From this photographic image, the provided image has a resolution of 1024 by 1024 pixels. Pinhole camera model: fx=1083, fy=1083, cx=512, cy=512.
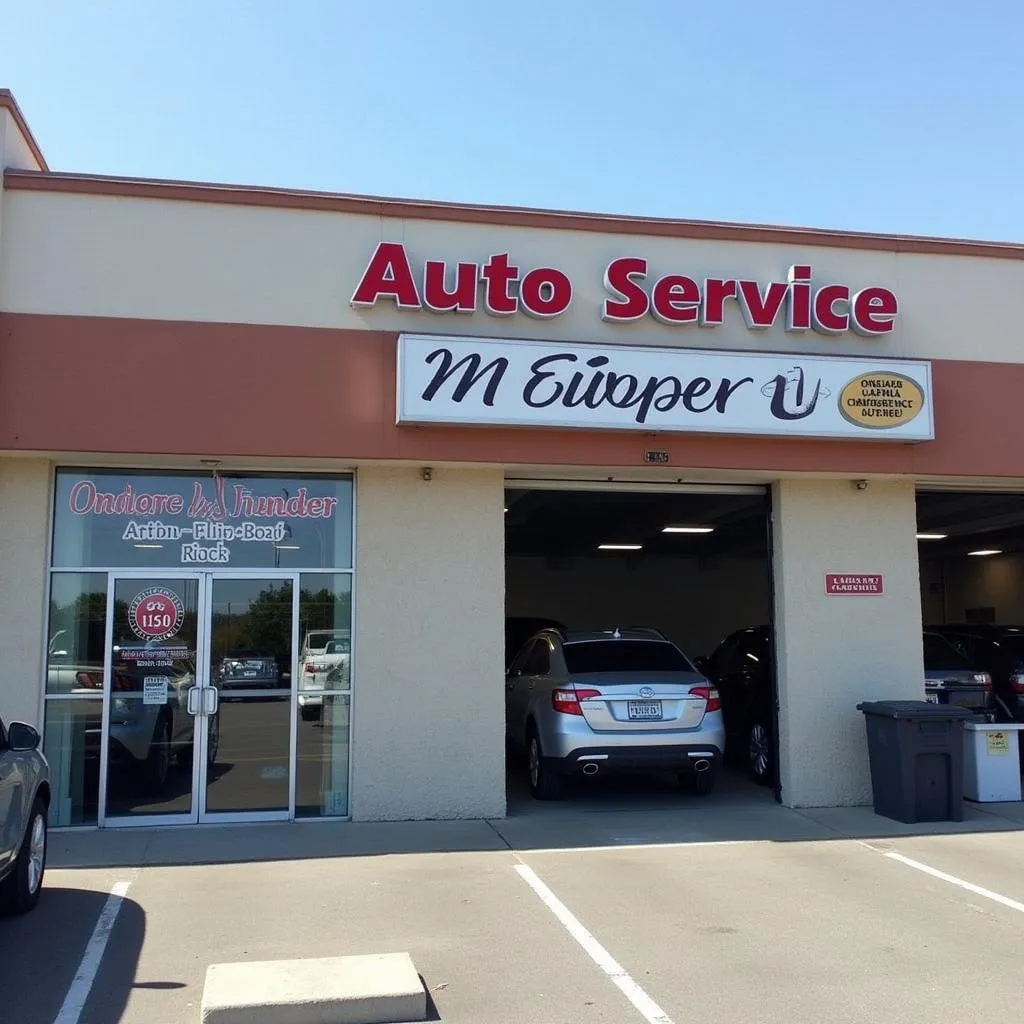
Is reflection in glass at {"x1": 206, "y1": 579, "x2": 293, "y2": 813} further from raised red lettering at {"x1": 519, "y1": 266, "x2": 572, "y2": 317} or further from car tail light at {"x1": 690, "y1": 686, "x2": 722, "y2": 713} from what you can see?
car tail light at {"x1": 690, "y1": 686, "x2": 722, "y2": 713}

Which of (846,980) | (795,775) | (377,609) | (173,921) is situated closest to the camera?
(846,980)

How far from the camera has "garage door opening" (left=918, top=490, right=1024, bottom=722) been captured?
40.8ft

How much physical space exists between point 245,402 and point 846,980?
662 cm

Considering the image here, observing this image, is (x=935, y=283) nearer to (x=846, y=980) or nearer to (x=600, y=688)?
(x=600, y=688)

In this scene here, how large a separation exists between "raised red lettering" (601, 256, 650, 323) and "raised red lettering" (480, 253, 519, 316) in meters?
0.93

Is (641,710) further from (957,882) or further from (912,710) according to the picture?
(957,882)

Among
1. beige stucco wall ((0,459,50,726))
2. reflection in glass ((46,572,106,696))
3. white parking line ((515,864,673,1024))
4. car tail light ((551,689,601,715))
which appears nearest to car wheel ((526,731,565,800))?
car tail light ((551,689,601,715))

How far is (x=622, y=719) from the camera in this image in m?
10.4

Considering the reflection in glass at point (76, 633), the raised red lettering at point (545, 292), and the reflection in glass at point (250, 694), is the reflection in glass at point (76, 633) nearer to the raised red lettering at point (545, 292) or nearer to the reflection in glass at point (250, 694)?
the reflection in glass at point (250, 694)

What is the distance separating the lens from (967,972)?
5.88 m

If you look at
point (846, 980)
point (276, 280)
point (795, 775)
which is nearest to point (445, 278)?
point (276, 280)

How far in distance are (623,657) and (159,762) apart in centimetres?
466

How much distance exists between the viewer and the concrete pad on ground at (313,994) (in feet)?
16.5

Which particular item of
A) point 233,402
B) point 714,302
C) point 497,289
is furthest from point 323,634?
point 714,302
